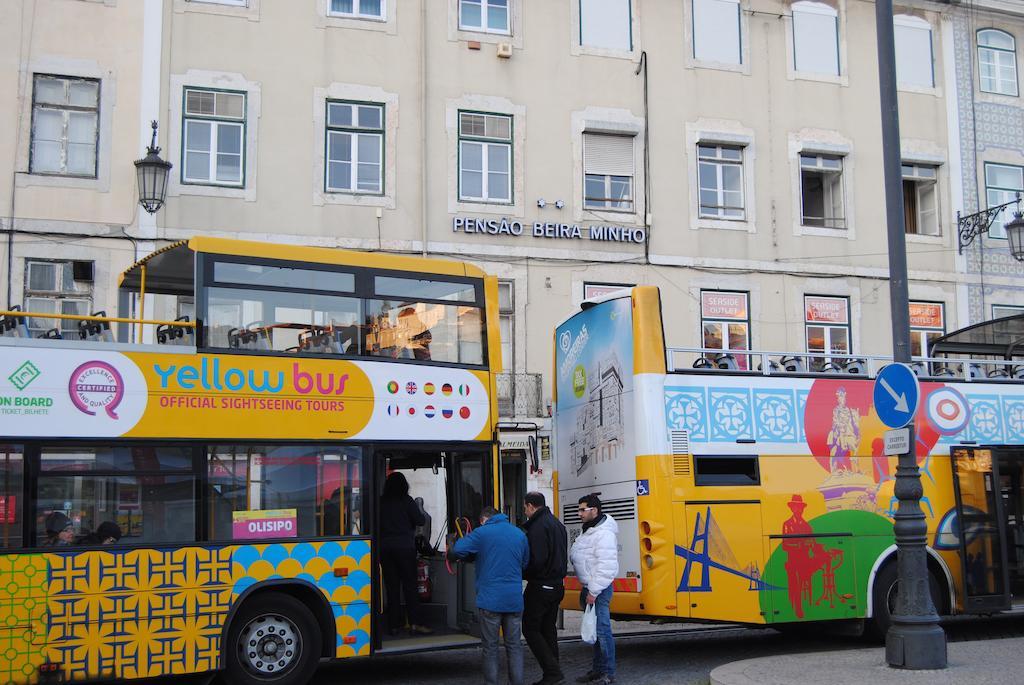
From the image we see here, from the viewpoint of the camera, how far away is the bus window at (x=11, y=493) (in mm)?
9547

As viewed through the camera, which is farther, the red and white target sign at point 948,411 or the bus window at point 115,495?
the red and white target sign at point 948,411

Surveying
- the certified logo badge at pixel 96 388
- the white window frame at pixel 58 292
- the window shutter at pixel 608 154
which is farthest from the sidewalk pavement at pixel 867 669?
the window shutter at pixel 608 154

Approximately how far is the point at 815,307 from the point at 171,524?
17.0 m

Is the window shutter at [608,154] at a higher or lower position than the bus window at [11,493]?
higher

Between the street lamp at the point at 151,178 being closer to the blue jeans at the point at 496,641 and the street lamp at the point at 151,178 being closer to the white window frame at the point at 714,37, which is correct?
the white window frame at the point at 714,37

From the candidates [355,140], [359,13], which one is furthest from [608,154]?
[359,13]

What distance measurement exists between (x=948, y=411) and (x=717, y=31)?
12712 millimetres

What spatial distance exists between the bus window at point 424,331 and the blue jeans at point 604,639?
264 cm

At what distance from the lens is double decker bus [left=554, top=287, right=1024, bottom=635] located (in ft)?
40.0

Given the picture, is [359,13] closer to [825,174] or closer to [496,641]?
[825,174]

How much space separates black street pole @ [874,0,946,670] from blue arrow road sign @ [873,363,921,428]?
14 centimetres

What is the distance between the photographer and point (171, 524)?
10.3 metres

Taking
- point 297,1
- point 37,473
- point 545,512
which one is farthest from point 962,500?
point 297,1

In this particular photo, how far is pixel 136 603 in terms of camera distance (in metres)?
10.0
